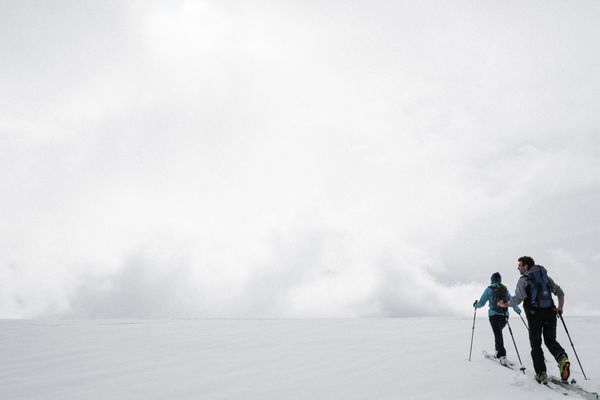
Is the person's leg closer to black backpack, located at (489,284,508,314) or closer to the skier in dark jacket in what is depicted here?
the skier in dark jacket

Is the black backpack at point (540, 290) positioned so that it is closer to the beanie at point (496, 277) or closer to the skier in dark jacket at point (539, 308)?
the skier in dark jacket at point (539, 308)

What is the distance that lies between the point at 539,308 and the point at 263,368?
641cm

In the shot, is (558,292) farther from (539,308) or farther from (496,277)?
(496,277)

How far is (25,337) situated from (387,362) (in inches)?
535

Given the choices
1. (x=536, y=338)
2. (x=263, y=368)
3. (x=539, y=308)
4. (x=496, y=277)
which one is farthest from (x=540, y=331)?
(x=263, y=368)

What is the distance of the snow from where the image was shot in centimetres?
652

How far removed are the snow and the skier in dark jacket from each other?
2.17ft

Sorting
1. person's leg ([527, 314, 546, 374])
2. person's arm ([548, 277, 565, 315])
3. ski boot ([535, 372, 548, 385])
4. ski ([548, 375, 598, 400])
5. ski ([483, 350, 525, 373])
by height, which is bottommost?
ski ([548, 375, 598, 400])

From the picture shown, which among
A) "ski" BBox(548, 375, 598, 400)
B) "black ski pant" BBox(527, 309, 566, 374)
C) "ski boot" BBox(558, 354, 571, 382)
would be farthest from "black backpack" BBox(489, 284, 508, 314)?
"ski boot" BBox(558, 354, 571, 382)

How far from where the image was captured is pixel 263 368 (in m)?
8.33

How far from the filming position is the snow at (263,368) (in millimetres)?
6523

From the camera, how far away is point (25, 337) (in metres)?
12.8

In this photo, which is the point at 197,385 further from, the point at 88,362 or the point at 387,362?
the point at 387,362

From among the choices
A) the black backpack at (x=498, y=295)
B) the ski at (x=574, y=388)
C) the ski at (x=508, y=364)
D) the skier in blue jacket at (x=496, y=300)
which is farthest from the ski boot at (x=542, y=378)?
the black backpack at (x=498, y=295)
